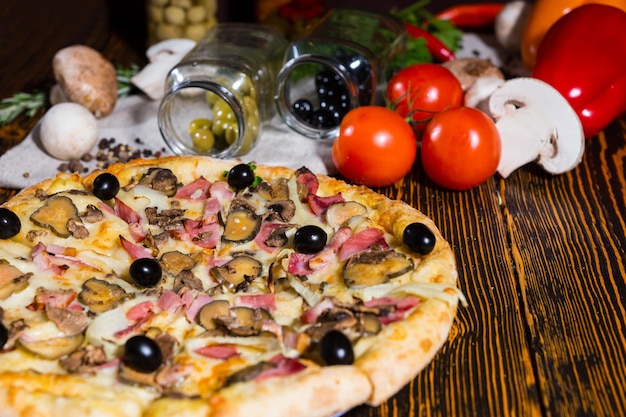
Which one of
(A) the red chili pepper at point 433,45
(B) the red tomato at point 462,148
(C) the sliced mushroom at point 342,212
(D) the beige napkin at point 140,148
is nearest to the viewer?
(C) the sliced mushroom at point 342,212

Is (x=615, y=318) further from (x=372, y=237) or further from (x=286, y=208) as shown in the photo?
(x=286, y=208)

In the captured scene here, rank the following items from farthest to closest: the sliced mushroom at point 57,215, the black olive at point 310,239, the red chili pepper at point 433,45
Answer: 1. the red chili pepper at point 433,45
2. the sliced mushroom at point 57,215
3. the black olive at point 310,239

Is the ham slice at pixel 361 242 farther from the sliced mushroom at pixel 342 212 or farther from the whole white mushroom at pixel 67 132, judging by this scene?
the whole white mushroom at pixel 67 132

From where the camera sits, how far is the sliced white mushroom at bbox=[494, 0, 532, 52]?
5363 millimetres

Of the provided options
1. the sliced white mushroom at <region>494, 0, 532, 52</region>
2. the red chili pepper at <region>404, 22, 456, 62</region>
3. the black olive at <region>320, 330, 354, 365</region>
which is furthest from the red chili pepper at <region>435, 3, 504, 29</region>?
the black olive at <region>320, 330, 354, 365</region>

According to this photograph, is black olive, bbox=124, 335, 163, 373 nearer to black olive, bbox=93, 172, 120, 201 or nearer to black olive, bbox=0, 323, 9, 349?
black olive, bbox=0, 323, 9, 349

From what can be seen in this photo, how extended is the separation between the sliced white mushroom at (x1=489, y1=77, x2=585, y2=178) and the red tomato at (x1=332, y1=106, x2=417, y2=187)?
0.51m

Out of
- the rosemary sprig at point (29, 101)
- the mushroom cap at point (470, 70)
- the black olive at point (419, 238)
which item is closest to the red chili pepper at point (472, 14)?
the mushroom cap at point (470, 70)

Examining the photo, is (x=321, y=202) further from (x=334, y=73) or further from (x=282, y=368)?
(x=334, y=73)

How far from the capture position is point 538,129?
391 cm

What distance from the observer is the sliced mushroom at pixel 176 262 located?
2.87 metres

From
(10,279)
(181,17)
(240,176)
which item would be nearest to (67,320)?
(10,279)

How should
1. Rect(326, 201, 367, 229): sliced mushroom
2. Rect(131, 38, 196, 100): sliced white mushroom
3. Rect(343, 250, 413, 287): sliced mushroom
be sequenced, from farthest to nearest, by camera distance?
Rect(131, 38, 196, 100): sliced white mushroom < Rect(326, 201, 367, 229): sliced mushroom < Rect(343, 250, 413, 287): sliced mushroom

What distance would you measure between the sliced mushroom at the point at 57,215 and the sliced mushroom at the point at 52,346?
601 mm
